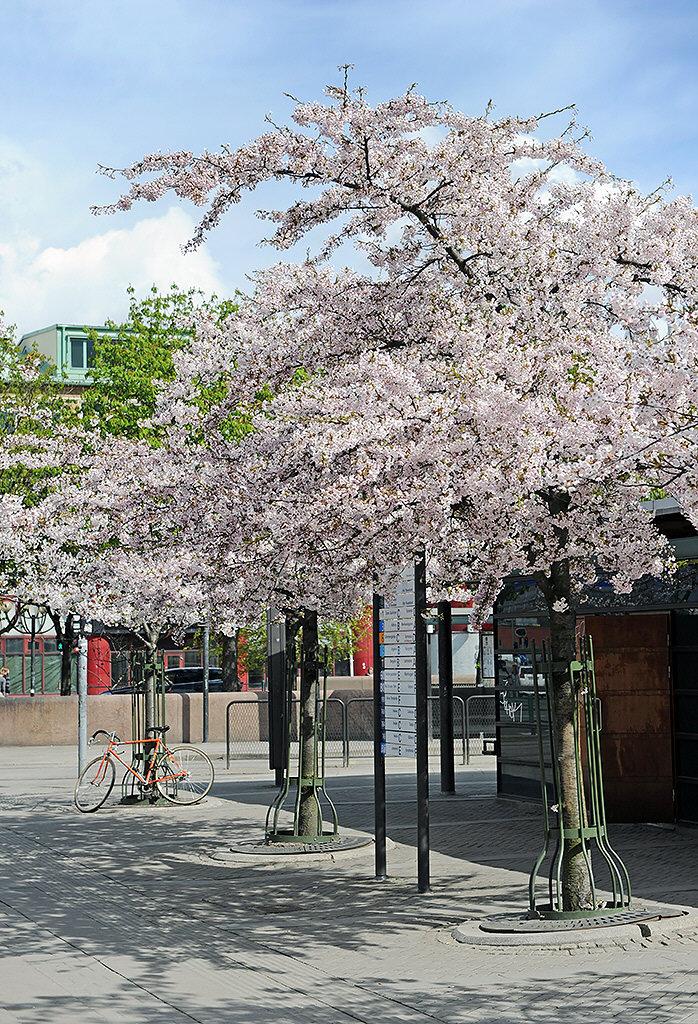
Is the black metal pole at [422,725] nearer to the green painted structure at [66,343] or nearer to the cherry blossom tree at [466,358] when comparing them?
the cherry blossom tree at [466,358]

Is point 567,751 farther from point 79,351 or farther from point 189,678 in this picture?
point 79,351

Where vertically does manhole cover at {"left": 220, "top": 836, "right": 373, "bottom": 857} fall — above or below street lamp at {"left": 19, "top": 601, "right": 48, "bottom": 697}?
below

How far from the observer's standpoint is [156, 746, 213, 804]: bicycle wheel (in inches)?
798

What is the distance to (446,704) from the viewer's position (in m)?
20.6

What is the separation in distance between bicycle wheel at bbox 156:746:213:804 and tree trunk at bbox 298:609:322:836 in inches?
199

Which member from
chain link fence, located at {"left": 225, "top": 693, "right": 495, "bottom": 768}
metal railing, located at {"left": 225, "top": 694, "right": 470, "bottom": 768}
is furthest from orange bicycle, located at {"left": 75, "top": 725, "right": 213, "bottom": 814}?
metal railing, located at {"left": 225, "top": 694, "right": 470, "bottom": 768}

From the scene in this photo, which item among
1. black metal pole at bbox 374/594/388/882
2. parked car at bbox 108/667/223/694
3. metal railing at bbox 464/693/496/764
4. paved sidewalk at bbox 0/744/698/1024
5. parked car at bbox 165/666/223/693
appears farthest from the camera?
parked car at bbox 165/666/223/693

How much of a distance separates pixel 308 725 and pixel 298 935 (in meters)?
4.74

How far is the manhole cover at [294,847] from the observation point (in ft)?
47.9

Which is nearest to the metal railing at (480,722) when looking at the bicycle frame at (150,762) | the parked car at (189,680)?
the bicycle frame at (150,762)

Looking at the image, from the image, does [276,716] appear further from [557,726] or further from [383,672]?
[557,726]

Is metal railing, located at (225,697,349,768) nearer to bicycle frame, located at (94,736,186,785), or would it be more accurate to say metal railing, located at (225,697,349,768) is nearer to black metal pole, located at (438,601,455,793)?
black metal pole, located at (438,601,455,793)

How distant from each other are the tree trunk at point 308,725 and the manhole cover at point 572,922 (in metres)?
4.79

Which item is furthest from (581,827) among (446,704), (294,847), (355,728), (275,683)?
(355,728)
